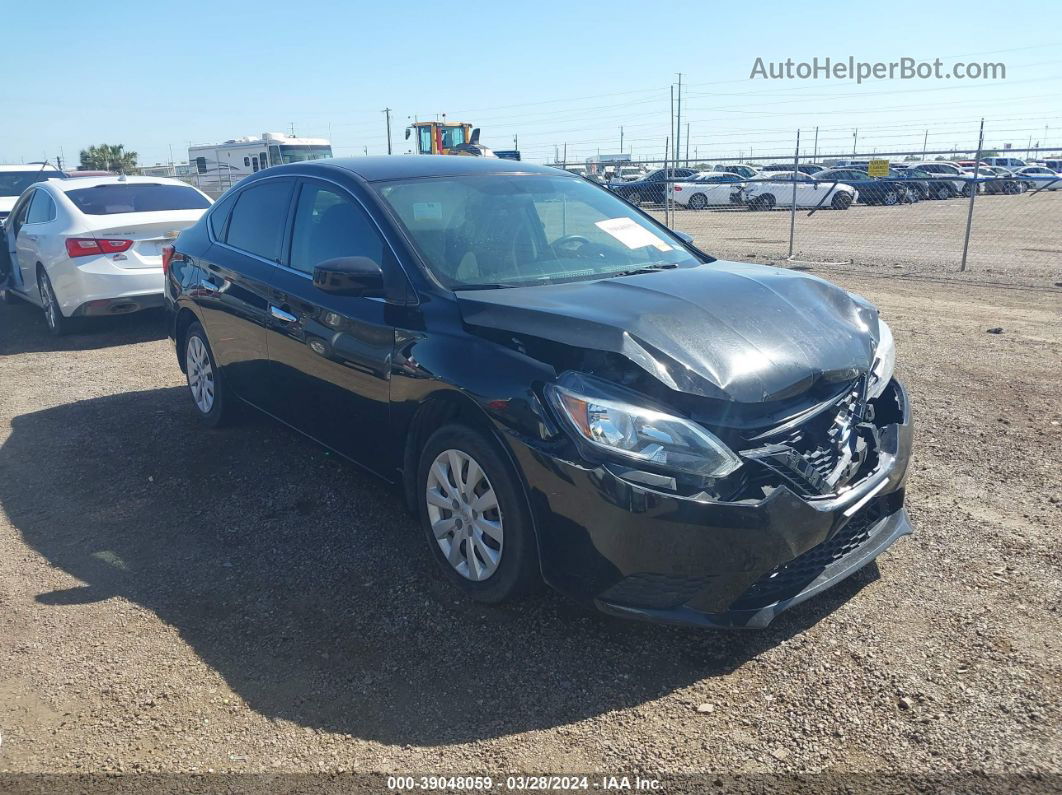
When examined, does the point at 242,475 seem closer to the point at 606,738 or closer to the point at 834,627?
the point at 606,738

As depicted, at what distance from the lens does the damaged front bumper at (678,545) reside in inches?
108

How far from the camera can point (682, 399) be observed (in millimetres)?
2885

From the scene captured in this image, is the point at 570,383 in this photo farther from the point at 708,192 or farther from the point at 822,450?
the point at 708,192

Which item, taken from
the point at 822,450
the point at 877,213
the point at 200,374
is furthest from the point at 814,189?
the point at 822,450

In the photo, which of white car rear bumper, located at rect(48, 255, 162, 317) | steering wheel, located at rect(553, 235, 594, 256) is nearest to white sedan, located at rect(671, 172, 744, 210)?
white car rear bumper, located at rect(48, 255, 162, 317)

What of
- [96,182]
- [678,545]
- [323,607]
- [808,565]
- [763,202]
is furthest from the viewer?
[763,202]

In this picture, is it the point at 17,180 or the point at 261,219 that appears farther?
the point at 17,180

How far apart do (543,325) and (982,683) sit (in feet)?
6.47

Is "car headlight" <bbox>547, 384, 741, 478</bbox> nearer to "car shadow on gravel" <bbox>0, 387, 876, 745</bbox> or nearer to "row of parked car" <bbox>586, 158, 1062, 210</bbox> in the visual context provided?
"car shadow on gravel" <bbox>0, 387, 876, 745</bbox>

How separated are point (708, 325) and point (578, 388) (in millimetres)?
631

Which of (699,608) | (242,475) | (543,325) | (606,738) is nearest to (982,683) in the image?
(699,608)

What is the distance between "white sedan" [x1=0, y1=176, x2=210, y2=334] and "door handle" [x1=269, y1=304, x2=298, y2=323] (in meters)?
4.43

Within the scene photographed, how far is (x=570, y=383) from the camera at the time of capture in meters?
2.96

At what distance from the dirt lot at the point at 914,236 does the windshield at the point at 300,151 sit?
559 inches
